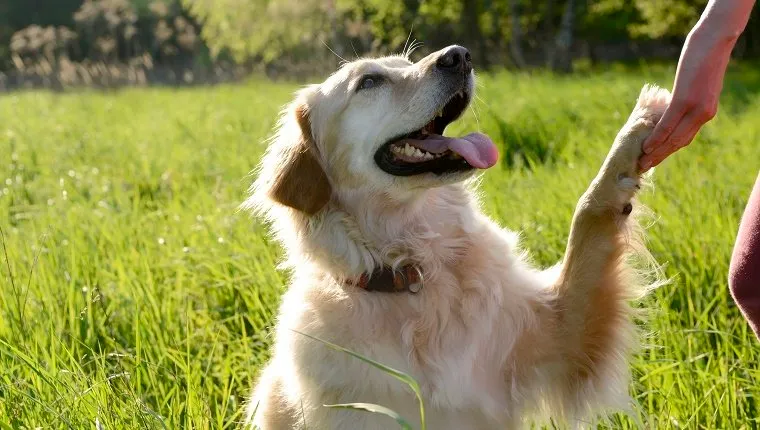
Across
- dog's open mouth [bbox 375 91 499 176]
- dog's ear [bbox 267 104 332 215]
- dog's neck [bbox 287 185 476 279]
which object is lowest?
dog's neck [bbox 287 185 476 279]

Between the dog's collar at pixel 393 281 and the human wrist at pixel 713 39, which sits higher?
the human wrist at pixel 713 39

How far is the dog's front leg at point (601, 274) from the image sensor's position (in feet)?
7.92

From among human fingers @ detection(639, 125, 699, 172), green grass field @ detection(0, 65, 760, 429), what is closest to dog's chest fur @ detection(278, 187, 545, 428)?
green grass field @ detection(0, 65, 760, 429)

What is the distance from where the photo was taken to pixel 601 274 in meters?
2.47

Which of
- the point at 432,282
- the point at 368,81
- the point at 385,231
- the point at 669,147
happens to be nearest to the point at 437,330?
the point at 432,282

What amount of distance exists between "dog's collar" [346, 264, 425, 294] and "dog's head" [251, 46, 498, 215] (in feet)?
0.87

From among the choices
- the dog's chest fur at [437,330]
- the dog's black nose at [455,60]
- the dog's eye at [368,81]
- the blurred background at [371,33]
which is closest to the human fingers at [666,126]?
the dog's chest fur at [437,330]

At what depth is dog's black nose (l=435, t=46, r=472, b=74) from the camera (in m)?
2.80

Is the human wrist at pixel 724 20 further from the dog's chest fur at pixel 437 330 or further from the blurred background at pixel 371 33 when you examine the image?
the blurred background at pixel 371 33

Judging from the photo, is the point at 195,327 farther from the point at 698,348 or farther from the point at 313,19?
the point at 313,19

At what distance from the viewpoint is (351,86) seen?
118 inches

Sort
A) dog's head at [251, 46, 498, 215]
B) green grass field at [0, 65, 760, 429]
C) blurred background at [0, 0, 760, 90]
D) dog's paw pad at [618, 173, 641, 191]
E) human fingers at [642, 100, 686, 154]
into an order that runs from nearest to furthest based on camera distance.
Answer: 1. human fingers at [642, 100, 686, 154]
2. dog's paw pad at [618, 173, 641, 191]
3. green grass field at [0, 65, 760, 429]
4. dog's head at [251, 46, 498, 215]
5. blurred background at [0, 0, 760, 90]

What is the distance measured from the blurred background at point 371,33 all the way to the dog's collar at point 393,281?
56.6ft

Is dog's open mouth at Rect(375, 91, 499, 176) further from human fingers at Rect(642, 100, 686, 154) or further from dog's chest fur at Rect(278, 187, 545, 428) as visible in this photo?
human fingers at Rect(642, 100, 686, 154)
